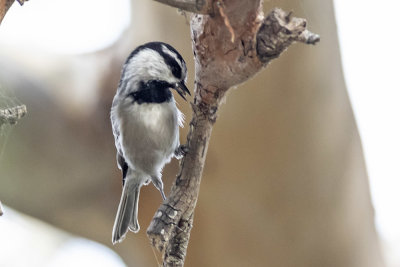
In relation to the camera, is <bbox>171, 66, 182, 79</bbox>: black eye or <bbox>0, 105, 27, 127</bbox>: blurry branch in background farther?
<bbox>171, 66, 182, 79</bbox>: black eye

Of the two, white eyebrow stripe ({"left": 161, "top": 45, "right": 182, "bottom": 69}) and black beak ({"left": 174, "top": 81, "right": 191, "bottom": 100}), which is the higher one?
white eyebrow stripe ({"left": 161, "top": 45, "right": 182, "bottom": 69})

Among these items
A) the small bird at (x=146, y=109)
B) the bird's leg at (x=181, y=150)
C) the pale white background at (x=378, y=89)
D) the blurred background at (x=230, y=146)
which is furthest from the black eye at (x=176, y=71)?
the pale white background at (x=378, y=89)

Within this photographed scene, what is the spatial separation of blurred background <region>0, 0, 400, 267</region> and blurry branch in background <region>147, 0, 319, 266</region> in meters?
0.32

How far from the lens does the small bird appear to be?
806 mm

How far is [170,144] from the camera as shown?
2.69 ft

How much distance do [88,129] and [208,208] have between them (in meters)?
0.41

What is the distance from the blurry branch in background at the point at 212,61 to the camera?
0.60 m

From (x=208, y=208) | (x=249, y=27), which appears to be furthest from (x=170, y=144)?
(x=208, y=208)

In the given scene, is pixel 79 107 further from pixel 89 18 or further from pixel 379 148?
pixel 379 148

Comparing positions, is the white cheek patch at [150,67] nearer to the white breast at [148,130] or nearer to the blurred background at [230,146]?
the white breast at [148,130]

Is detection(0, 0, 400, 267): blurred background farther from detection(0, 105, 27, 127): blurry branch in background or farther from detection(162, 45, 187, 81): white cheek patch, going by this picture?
detection(0, 105, 27, 127): blurry branch in background

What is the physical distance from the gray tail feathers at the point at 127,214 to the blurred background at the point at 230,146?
0.21 meters

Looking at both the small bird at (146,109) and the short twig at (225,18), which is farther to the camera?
the small bird at (146,109)

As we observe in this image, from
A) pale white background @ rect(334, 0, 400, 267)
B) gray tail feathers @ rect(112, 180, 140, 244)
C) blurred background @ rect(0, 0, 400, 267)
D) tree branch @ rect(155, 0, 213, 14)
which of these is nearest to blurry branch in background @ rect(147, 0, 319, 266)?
tree branch @ rect(155, 0, 213, 14)
